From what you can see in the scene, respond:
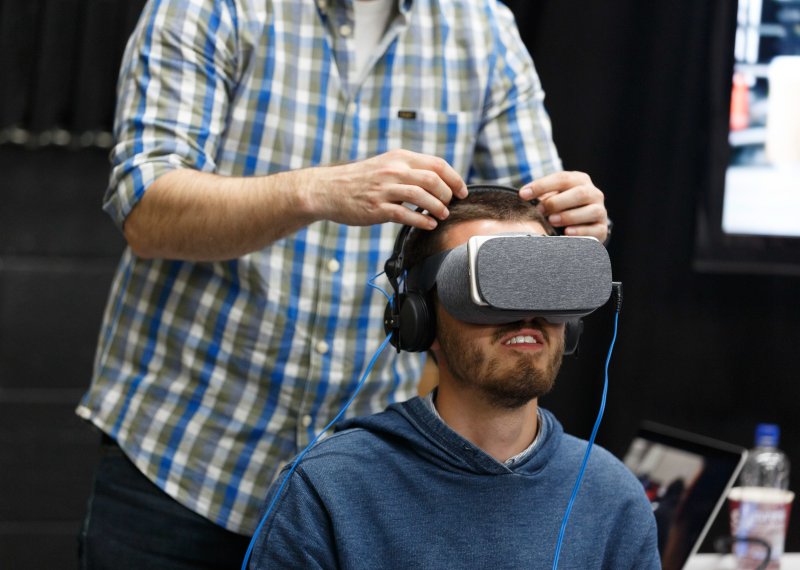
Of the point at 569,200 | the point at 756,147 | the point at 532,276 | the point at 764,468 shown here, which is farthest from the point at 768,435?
the point at 532,276

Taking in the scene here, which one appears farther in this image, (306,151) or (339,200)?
(306,151)

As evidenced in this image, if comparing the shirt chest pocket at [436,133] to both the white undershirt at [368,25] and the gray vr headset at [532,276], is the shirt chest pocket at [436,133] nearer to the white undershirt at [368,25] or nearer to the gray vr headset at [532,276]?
A: the white undershirt at [368,25]

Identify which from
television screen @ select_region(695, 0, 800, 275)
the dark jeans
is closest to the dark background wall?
television screen @ select_region(695, 0, 800, 275)

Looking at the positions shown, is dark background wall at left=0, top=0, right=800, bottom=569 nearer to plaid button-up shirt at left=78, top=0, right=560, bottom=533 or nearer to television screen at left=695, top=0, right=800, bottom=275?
television screen at left=695, top=0, right=800, bottom=275

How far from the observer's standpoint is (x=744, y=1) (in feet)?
9.03

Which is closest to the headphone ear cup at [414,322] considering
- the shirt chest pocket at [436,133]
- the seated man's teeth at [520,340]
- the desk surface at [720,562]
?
the seated man's teeth at [520,340]

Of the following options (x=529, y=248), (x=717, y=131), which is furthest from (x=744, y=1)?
(x=529, y=248)

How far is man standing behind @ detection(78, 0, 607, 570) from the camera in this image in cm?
157

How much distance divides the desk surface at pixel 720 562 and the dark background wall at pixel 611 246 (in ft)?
3.26

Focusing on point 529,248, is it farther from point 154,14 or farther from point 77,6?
point 77,6

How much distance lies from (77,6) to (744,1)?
1.76m

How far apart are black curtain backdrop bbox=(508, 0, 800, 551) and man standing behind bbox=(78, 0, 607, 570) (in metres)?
1.41

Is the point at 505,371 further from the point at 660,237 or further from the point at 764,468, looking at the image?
the point at 660,237

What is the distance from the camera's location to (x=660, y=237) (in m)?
3.06
